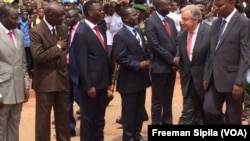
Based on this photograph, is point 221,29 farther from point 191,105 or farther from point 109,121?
point 109,121

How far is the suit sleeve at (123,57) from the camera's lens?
7207 mm

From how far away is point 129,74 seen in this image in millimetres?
7340

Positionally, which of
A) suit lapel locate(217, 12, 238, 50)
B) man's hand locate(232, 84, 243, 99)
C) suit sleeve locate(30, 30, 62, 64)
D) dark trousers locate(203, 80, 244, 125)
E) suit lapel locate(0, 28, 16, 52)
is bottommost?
dark trousers locate(203, 80, 244, 125)

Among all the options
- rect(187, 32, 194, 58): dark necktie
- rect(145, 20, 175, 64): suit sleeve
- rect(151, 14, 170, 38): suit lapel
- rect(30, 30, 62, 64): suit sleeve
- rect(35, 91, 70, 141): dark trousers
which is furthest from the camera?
rect(151, 14, 170, 38): suit lapel

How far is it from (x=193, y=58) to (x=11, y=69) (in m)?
2.36

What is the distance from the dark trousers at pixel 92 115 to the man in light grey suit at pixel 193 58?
109 cm

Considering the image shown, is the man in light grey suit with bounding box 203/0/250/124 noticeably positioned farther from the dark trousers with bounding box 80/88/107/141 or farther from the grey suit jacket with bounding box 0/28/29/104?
the grey suit jacket with bounding box 0/28/29/104

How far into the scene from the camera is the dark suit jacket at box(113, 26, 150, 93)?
23.7ft

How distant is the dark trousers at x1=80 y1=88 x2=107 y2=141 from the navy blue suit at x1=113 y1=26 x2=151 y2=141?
1.03 feet

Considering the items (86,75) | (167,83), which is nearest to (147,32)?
(167,83)

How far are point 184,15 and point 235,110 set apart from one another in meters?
1.59

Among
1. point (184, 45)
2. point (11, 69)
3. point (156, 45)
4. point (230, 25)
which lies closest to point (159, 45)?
point (156, 45)

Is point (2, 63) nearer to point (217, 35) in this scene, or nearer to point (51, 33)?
point (51, 33)

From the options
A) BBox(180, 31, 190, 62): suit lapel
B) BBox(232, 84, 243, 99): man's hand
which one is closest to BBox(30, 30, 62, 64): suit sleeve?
BBox(180, 31, 190, 62): suit lapel
